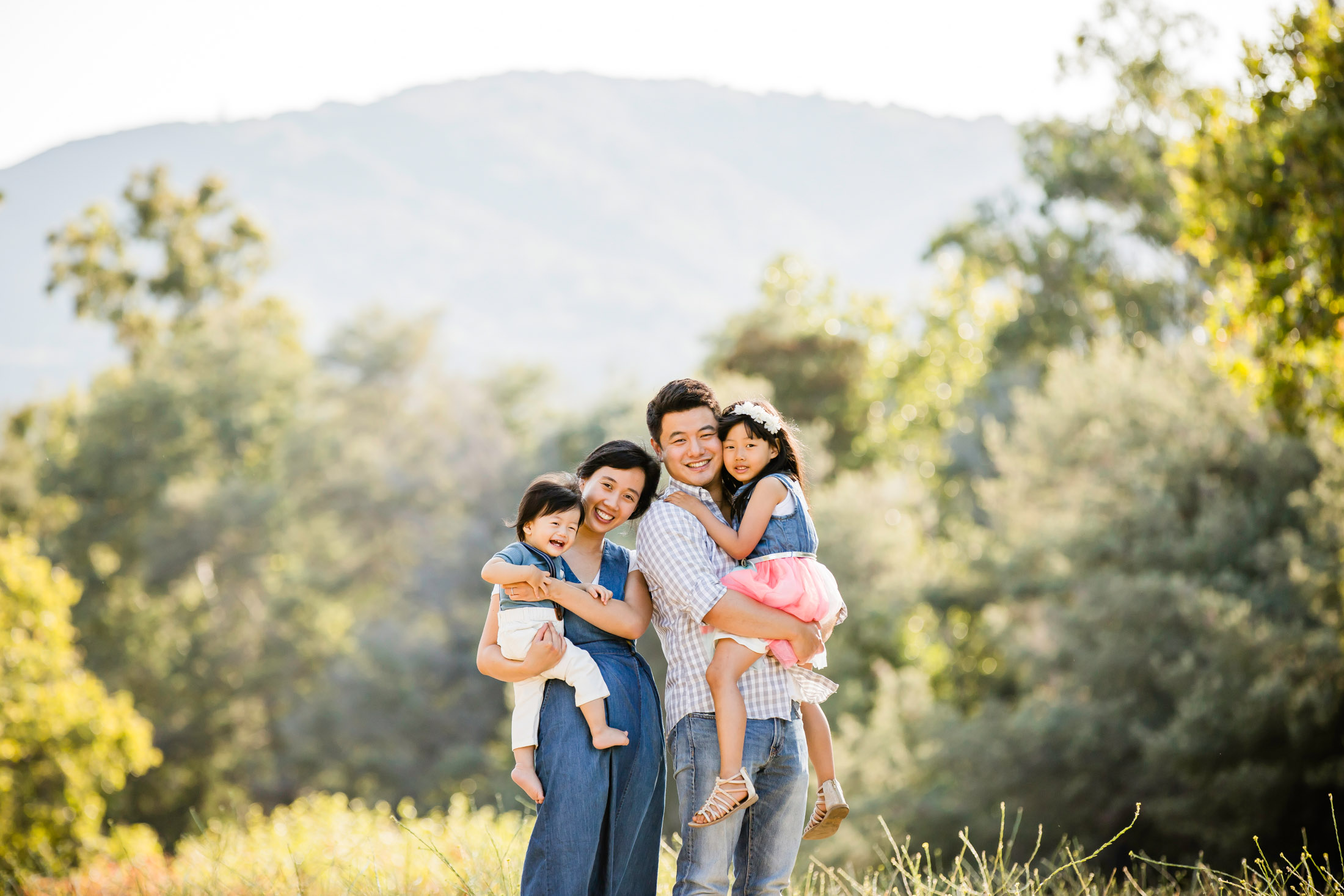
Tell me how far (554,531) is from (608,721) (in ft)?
1.86

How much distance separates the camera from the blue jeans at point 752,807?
2826 mm

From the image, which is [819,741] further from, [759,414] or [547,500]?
[547,500]

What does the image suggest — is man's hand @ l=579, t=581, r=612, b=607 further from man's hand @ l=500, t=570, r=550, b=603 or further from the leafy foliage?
the leafy foliage

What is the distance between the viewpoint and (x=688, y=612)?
119 inches

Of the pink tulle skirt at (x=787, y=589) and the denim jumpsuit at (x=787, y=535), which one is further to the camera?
the denim jumpsuit at (x=787, y=535)

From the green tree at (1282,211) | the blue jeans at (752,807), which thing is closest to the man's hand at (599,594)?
the blue jeans at (752,807)

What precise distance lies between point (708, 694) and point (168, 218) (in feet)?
111

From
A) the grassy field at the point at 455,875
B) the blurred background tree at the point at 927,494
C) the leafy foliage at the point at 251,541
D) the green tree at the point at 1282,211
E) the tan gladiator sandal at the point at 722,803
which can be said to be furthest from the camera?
the leafy foliage at the point at 251,541

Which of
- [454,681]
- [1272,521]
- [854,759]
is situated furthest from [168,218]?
[1272,521]

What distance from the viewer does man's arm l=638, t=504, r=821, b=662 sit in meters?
2.90

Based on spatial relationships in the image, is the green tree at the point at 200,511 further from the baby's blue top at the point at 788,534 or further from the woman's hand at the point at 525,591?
the baby's blue top at the point at 788,534

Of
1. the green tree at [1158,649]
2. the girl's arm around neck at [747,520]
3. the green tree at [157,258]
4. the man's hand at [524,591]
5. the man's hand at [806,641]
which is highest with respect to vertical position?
the green tree at [157,258]

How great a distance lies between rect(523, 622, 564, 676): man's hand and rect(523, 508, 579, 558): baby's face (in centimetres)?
26

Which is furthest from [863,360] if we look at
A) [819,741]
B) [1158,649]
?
[819,741]
